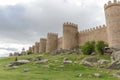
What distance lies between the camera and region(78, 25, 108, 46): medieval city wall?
45.9m

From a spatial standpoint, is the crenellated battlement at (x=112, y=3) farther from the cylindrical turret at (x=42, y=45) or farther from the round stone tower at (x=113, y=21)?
the cylindrical turret at (x=42, y=45)

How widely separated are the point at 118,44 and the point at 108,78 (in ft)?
60.5

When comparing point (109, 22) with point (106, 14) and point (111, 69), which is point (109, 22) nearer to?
point (106, 14)

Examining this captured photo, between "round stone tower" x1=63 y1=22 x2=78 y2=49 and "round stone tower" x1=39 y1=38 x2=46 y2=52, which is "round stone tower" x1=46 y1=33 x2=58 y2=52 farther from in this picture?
"round stone tower" x1=63 y1=22 x2=78 y2=49

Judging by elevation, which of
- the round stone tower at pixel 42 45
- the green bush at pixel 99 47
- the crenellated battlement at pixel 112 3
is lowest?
the green bush at pixel 99 47

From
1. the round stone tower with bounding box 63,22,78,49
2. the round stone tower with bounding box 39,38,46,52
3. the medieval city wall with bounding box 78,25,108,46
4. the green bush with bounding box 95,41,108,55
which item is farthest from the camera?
the round stone tower with bounding box 39,38,46,52

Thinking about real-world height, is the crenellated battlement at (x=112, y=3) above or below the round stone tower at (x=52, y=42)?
above

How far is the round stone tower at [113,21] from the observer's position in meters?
37.3

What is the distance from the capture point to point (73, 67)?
2539 centimetres

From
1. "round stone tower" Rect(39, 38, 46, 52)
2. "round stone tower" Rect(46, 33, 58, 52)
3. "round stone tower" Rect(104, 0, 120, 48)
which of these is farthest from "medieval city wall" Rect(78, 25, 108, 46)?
"round stone tower" Rect(39, 38, 46, 52)

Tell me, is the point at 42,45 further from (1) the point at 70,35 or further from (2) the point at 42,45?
(1) the point at 70,35

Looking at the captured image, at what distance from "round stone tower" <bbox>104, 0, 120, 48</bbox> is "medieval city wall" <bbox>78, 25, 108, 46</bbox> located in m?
6.89

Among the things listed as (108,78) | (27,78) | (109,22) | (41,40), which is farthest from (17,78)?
(41,40)

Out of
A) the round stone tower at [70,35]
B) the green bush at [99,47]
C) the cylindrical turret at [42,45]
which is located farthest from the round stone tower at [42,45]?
the green bush at [99,47]
